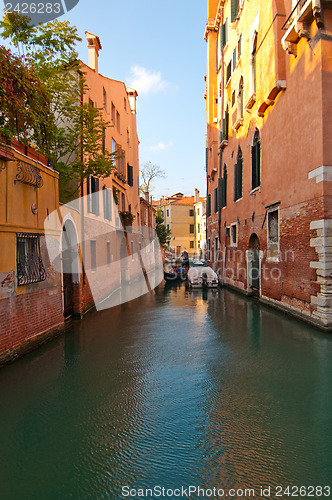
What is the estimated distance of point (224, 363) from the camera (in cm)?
574

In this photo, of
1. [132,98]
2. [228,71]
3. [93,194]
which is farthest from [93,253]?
[132,98]

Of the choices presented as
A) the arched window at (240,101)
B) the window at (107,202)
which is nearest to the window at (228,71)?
the arched window at (240,101)

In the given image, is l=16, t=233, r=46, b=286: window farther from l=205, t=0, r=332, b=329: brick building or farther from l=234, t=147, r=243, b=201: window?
l=234, t=147, r=243, b=201: window

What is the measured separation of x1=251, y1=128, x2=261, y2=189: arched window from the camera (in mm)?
12570

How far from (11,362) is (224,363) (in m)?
3.46

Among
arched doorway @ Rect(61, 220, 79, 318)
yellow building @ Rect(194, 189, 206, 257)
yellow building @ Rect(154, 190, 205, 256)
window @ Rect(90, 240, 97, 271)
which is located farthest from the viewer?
yellow building @ Rect(154, 190, 205, 256)

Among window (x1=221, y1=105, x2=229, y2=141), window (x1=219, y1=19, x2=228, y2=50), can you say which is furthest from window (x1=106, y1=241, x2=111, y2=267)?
window (x1=219, y1=19, x2=228, y2=50)

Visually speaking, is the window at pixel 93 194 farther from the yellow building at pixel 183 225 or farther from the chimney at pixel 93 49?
the yellow building at pixel 183 225

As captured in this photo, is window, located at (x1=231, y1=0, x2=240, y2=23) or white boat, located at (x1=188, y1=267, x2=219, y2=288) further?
white boat, located at (x1=188, y1=267, x2=219, y2=288)

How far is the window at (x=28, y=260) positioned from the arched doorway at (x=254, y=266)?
832 centimetres

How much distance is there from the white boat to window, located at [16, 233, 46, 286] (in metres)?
11.0

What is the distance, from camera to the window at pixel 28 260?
19.9 ft

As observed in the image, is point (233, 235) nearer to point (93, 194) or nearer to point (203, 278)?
point (203, 278)

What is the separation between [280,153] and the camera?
32.6ft
